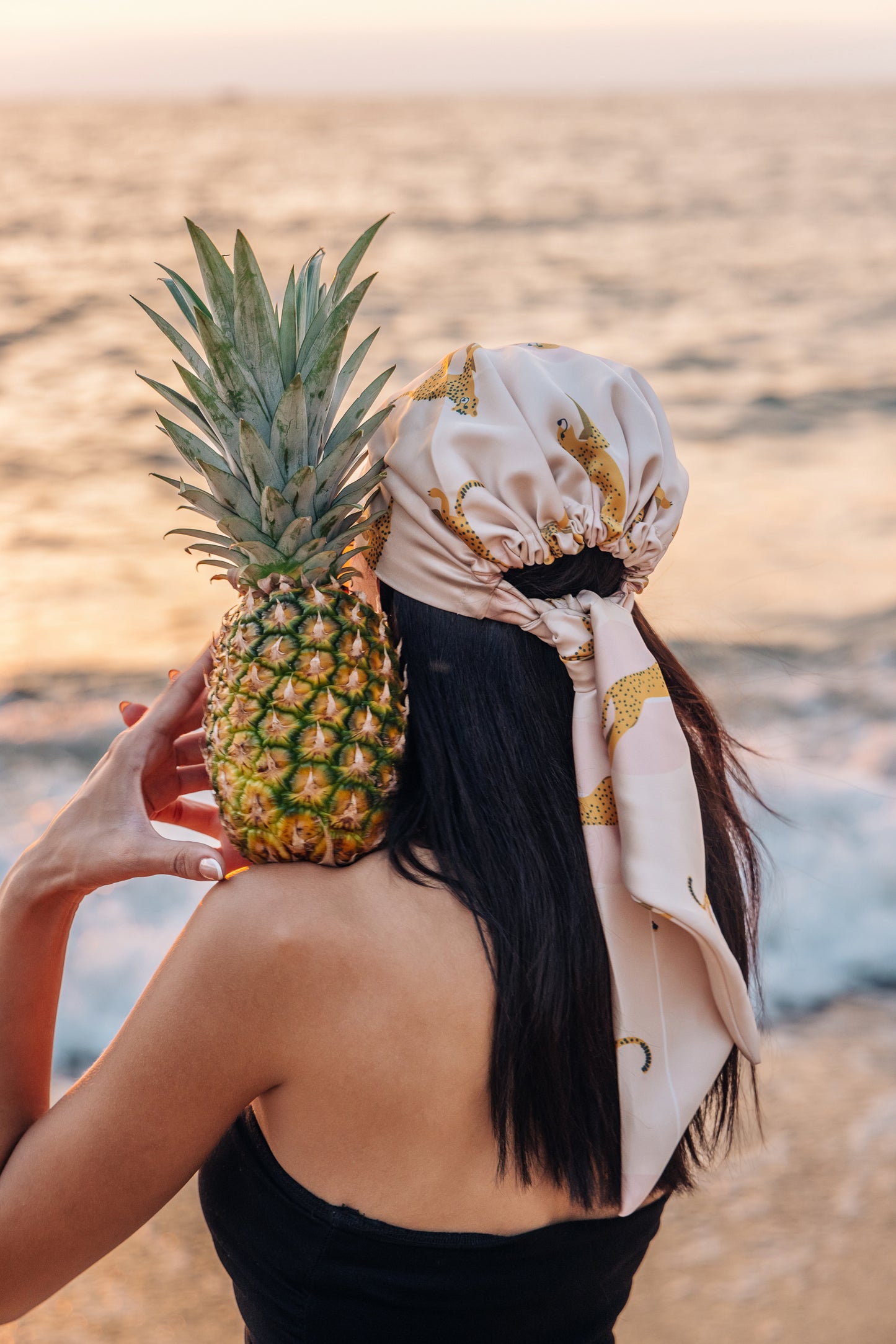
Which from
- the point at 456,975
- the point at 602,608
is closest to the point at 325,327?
the point at 602,608

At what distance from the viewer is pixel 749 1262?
329 cm

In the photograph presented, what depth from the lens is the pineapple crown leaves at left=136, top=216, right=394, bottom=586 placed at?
1557 mm

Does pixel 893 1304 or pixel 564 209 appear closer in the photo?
pixel 893 1304

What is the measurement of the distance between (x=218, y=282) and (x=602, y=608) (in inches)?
28.8

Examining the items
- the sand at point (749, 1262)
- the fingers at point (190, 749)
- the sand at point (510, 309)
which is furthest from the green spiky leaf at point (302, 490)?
the sand at point (749, 1262)

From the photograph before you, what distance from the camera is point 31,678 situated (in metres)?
7.79

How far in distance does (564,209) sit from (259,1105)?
70.0 feet

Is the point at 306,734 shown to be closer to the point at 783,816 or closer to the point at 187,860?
the point at 187,860

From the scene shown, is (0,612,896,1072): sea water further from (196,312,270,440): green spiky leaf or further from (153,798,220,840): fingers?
(196,312,270,440): green spiky leaf

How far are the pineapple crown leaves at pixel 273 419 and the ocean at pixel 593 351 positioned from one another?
1244mm

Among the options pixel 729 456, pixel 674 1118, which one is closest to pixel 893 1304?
pixel 674 1118

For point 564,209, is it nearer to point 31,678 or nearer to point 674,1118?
point 31,678

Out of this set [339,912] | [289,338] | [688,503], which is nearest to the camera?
[339,912]

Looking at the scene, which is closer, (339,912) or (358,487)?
(339,912)
